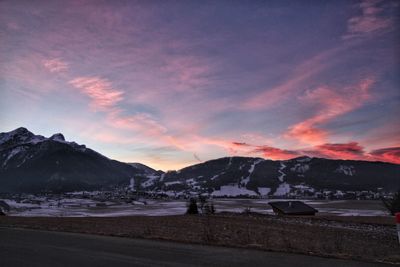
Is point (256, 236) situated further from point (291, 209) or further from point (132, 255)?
point (291, 209)

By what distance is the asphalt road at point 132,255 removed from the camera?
11.0 meters

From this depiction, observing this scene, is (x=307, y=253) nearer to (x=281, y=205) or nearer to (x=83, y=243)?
(x=83, y=243)

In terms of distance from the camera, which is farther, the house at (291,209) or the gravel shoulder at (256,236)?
the house at (291,209)

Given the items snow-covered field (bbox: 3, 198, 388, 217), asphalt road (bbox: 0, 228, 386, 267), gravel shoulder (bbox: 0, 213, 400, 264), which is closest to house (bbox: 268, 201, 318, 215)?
snow-covered field (bbox: 3, 198, 388, 217)

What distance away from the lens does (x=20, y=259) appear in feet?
37.6

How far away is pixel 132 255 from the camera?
477 inches

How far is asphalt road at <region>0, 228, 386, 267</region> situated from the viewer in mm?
10961

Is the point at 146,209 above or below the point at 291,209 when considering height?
above

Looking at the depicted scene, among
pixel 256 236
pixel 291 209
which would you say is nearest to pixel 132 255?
pixel 256 236

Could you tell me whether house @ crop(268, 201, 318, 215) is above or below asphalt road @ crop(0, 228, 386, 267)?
above

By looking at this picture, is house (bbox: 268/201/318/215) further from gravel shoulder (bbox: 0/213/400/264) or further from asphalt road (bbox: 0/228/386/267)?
asphalt road (bbox: 0/228/386/267)

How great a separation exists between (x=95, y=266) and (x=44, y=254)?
2516mm

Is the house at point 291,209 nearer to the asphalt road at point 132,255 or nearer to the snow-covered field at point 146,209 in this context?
the snow-covered field at point 146,209

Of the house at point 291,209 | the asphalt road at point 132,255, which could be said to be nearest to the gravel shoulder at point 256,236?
the asphalt road at point 132,255
